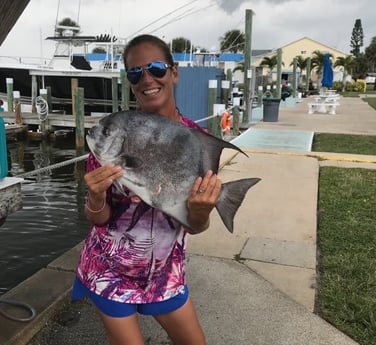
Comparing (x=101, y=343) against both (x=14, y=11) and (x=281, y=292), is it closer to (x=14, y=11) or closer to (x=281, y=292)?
(x=281, y=292)

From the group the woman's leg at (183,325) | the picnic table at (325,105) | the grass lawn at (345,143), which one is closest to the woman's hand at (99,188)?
the woman's leg at (183,325)

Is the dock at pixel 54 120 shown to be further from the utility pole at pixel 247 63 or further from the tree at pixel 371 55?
the tree at pixel 371 55

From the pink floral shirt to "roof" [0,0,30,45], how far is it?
0.80 m

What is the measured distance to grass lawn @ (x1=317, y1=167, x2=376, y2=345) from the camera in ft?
9.86

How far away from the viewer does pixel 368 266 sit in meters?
3.75

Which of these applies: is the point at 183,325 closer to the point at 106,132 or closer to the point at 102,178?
the point at 102,178

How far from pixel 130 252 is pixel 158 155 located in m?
0.40

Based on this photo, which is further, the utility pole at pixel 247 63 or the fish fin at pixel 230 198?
the utility pole at pixel 247 63

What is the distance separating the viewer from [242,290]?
11.1 ft

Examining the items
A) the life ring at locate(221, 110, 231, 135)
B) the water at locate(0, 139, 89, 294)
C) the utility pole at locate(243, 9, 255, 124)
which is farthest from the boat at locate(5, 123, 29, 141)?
the life ring at locate(221, 110, 231, 135)

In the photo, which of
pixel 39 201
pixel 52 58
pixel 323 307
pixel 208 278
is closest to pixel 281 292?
pixel 323 307

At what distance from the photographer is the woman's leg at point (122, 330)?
1672mm

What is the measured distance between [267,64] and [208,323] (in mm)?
51122

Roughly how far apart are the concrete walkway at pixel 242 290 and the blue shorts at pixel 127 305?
1041 millimetres
